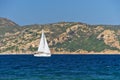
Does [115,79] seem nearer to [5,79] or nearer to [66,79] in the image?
[66,79]

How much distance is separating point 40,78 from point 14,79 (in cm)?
499

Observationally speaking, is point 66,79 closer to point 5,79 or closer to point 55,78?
point 55,78

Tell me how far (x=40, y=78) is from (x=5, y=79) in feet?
21.0

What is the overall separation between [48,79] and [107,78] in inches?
415

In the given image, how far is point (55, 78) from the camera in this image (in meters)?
70.3

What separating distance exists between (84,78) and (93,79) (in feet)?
7.86

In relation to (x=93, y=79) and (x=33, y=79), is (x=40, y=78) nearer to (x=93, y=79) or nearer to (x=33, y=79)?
(x=33, y=79)

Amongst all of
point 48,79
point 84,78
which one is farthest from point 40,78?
point 84,78

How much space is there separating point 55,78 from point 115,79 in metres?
10.3

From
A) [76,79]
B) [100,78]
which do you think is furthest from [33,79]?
[100,78]

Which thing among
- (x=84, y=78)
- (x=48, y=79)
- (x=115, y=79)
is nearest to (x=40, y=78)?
(x=48, y=79)

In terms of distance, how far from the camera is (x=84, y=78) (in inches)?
2783

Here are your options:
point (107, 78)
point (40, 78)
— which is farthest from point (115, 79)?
point (40, 78)

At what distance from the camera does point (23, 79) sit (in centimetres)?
6831
